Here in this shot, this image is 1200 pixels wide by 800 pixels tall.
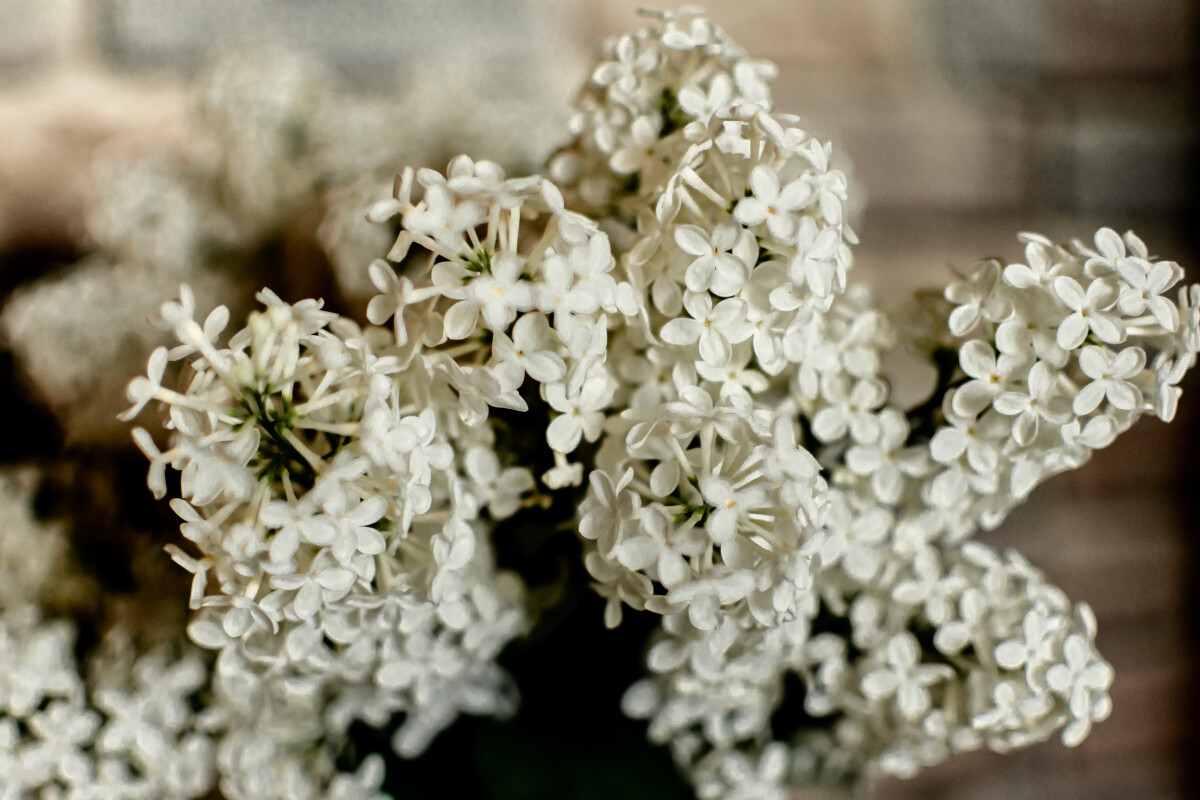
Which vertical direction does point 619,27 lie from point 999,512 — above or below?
above

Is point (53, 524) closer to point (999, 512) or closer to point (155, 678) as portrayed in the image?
point (155, 678)

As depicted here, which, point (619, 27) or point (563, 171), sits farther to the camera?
point (619, 27)

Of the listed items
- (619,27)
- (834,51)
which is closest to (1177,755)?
(834,51)

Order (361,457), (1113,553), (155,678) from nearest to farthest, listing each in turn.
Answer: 1. (361,457)
2. (155,678)
3. (1113,553)

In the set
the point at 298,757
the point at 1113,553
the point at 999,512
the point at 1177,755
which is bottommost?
the point at 1177,755

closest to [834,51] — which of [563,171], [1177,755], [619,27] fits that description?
[619,27]

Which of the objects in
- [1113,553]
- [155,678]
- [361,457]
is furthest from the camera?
[1113,553]
